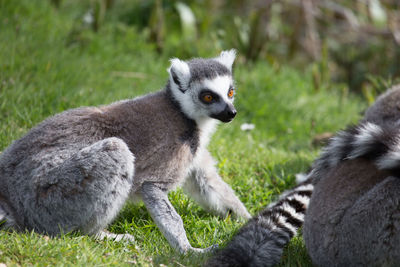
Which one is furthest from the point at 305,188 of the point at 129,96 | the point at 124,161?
the point at 129,96

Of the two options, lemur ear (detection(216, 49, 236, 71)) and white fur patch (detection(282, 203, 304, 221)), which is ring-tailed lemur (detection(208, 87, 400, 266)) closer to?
white fur patch (detection(282, 203, 304, 221))

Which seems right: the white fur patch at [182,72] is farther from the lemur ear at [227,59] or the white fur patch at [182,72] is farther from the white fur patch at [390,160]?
the white fur patch at [390,160]

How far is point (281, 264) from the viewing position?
3891mm

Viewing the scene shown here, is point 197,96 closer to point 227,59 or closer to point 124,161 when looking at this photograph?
point 227,59

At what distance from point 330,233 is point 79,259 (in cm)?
179

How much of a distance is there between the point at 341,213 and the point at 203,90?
1.66m

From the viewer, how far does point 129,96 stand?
6477 mm

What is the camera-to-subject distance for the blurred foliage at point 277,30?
8.76 meters

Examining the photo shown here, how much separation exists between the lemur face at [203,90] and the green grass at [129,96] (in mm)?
998

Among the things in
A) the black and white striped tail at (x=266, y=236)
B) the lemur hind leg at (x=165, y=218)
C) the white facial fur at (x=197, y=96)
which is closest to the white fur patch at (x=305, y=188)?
the black and white striped tail at (x=266, y=236)

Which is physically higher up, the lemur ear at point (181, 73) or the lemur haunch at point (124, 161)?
the lemur ear at point (181, 73)

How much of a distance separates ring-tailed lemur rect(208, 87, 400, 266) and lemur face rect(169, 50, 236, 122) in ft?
3.19

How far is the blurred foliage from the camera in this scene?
8.76m

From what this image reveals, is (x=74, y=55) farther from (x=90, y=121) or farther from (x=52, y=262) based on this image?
(x=52, y=262)
